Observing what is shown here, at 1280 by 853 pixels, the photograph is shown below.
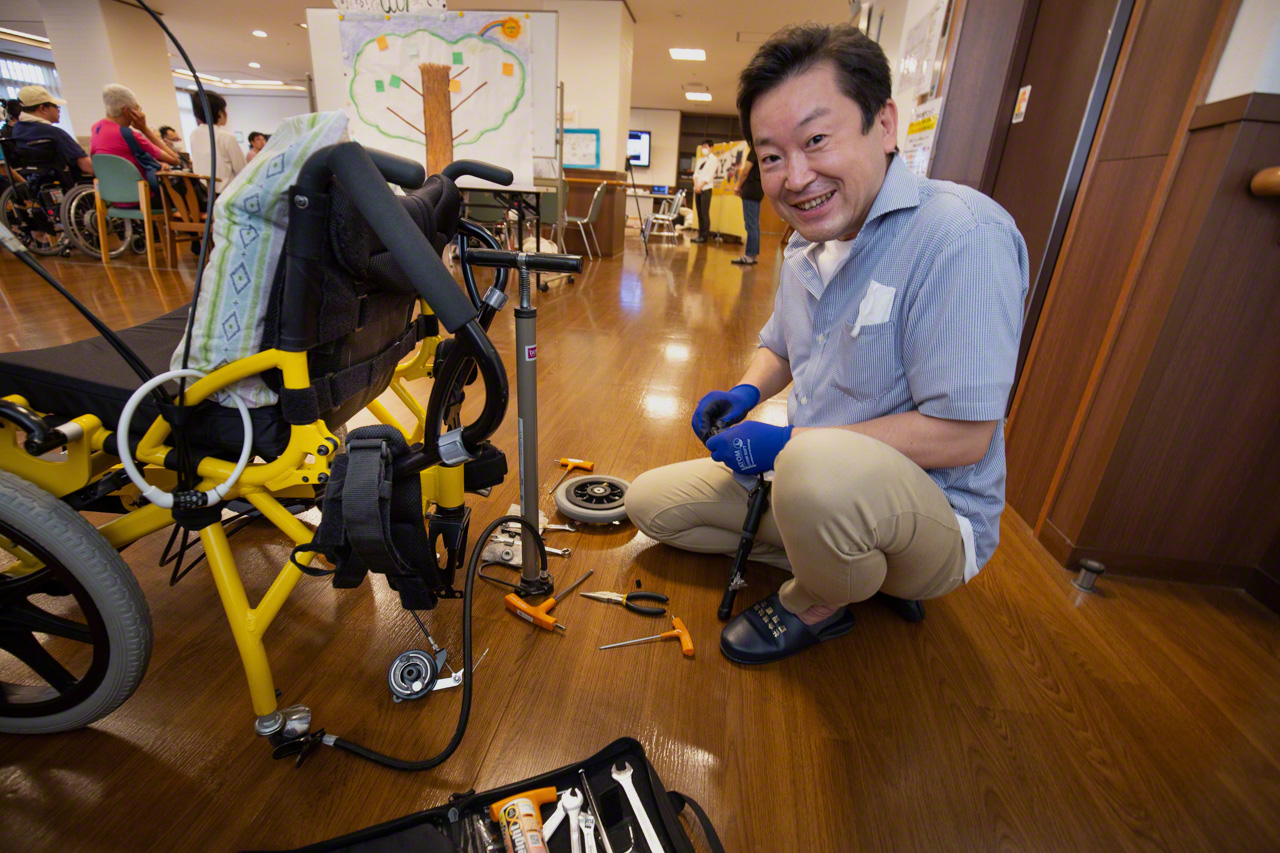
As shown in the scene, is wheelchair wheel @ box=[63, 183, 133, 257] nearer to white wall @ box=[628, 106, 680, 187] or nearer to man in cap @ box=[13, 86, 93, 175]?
man in cap @ box=[13, 86, 93, 175]

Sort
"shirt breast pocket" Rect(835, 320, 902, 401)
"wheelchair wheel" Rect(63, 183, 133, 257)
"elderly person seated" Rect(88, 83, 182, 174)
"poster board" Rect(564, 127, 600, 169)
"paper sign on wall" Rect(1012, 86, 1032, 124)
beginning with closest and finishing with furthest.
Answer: "shirt breast pocket" Rect(835, 320, 902, 401), "paper sign on wall" Rect(1012, 86, 1032, 124), "elderly person seated" Rect(88, 83, 182, 174), "wheelchair wheel" Rect(63, 183, 133, 257), "poster board" Rect(564, 127, 600, 169)

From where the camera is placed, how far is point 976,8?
1966 mm

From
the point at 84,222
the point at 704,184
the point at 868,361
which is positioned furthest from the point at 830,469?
the point at 704,184

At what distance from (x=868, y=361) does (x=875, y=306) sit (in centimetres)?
9

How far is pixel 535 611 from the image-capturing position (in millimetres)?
1070

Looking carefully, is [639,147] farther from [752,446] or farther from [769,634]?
[769,634]

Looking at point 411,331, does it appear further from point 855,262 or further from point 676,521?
point 855,262

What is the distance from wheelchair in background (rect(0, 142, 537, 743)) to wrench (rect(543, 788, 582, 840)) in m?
0.32

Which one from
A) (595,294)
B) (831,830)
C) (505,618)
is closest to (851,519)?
(831,830)

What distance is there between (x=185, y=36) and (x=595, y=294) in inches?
352

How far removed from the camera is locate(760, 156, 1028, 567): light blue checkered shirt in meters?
0.81

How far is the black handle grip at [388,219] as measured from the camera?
590 mm

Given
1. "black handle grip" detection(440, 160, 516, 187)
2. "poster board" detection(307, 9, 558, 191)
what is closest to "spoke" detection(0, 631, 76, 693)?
"black handle grip" detection(440, 160, 516, 187)

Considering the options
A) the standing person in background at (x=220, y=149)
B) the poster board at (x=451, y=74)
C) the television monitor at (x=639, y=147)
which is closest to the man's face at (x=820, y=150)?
the poster board at (x=451, y=74)
